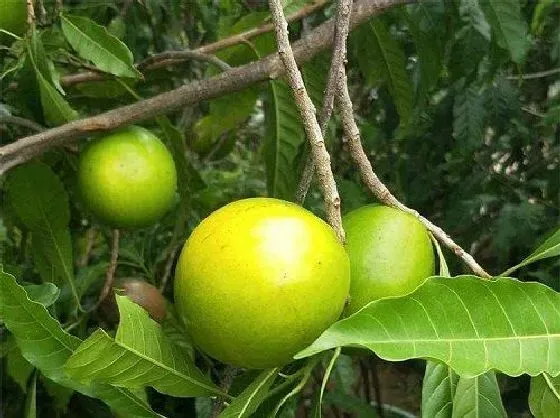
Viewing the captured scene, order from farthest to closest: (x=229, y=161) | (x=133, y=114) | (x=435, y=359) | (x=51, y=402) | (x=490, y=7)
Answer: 1. (x=229, y=161)
2. (x=51, y=402)
3. (x=490, y=7)
4. (x=133, y=114)
5. (x=435, y=359)

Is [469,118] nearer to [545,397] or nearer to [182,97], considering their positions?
[182,97]

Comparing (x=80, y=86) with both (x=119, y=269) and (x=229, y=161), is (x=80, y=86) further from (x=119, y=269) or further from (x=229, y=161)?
(x=229, y=161)

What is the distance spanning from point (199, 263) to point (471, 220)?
1.68 metres

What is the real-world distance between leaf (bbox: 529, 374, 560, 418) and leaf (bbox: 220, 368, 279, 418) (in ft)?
0.84

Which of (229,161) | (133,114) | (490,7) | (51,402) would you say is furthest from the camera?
(229,161)

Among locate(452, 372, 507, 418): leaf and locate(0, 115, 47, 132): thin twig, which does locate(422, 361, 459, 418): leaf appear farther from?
locate(0, 115, 47, 132): thin twig

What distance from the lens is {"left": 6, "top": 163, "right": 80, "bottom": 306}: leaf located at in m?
1.18

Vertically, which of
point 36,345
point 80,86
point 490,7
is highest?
point 490,7

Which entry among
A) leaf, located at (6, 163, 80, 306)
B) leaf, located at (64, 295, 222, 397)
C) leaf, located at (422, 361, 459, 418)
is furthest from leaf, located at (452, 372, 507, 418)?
leaf, located at (6, 163, 80, 306)

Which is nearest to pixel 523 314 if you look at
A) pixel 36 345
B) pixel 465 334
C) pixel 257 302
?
pixel 465 334

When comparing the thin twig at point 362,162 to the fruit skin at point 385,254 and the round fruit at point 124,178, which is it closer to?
the fruit skin at point 385,254

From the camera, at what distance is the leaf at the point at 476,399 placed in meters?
0.71

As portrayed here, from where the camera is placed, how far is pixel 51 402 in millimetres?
1511

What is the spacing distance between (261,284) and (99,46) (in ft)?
1.92
